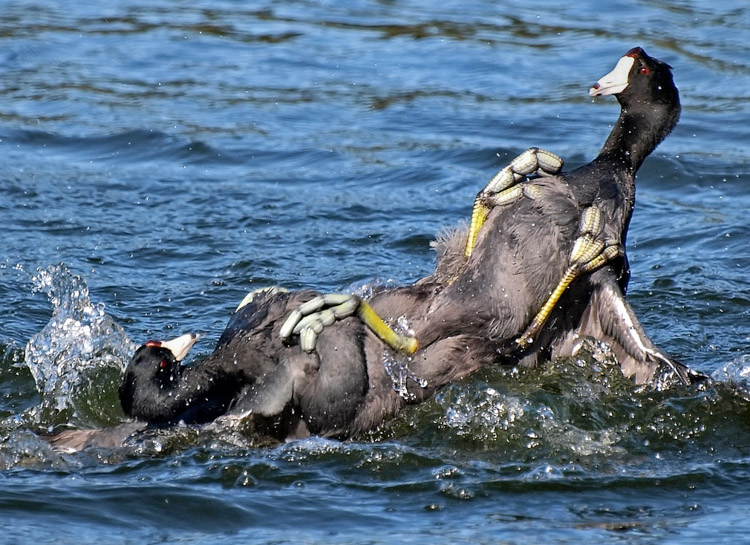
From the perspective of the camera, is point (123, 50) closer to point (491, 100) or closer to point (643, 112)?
point (491, 100)

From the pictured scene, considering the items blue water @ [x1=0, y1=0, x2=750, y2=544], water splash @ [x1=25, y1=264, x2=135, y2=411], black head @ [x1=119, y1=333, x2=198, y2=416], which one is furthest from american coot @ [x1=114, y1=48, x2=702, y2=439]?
water splash @ [x1=25, y1=264, x2=135, y2=411]

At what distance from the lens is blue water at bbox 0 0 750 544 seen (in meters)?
4.20

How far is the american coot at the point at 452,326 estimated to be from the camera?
4438mm

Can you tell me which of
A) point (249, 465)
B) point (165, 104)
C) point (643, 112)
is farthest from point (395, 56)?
point (249, 465)

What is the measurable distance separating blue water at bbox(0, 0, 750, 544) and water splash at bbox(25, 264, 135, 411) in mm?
13

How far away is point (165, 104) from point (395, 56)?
2.14 meters

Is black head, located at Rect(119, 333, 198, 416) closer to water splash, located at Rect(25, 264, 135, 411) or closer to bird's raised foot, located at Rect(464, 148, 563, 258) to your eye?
water splash, located at Rect(25, 264, 135, 411)

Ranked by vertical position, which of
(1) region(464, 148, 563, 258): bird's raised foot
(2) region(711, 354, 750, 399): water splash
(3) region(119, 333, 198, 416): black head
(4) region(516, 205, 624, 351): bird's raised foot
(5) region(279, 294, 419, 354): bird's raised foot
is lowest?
(2) region(711, 354, 750, 399): water splash

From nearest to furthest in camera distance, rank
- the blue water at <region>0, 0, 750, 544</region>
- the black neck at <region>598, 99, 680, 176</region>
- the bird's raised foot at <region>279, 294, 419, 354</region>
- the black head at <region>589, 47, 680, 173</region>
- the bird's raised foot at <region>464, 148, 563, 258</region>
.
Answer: the blue water at <region>0, 0, 750, 544</region> < the bird's raised foot at <region>279, 294, 419, 354</region> < the bird's raised foot at <region>464, 148, 563, 258</region> < the black neck at <region>598, 99, 680, 176</region> < the black head at <region>589, 47, 680, 173</region>

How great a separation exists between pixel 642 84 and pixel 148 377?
2348 millimetres

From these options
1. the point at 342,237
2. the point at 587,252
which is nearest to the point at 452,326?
the point at 587,252

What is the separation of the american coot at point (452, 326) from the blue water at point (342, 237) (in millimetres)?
122

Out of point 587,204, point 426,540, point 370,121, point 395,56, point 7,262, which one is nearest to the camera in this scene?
point 426,540

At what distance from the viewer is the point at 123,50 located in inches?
448
